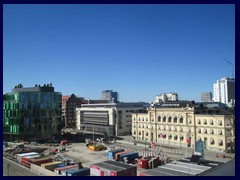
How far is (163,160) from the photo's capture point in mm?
59312

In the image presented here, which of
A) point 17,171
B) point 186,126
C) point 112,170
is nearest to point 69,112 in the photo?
point 186,126

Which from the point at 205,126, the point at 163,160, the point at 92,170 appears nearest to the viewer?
the point at 92,170

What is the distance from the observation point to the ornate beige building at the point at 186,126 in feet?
225

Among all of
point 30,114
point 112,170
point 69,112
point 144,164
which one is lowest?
point 144,164

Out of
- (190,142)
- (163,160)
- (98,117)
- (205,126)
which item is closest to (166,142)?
(190,142)

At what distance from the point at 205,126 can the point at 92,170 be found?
39142mm

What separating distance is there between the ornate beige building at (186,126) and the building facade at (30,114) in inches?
1347

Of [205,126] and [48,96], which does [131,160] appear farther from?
[48,96]

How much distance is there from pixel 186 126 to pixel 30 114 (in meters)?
57.4

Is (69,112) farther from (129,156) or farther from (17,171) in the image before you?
(17,171)

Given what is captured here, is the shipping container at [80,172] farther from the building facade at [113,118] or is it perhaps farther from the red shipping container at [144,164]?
the building facade at [113,118]

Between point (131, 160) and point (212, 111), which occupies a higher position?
point (212, 111)

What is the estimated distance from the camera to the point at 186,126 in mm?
76750

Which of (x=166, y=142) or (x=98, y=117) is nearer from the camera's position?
(x=166, y=142)
